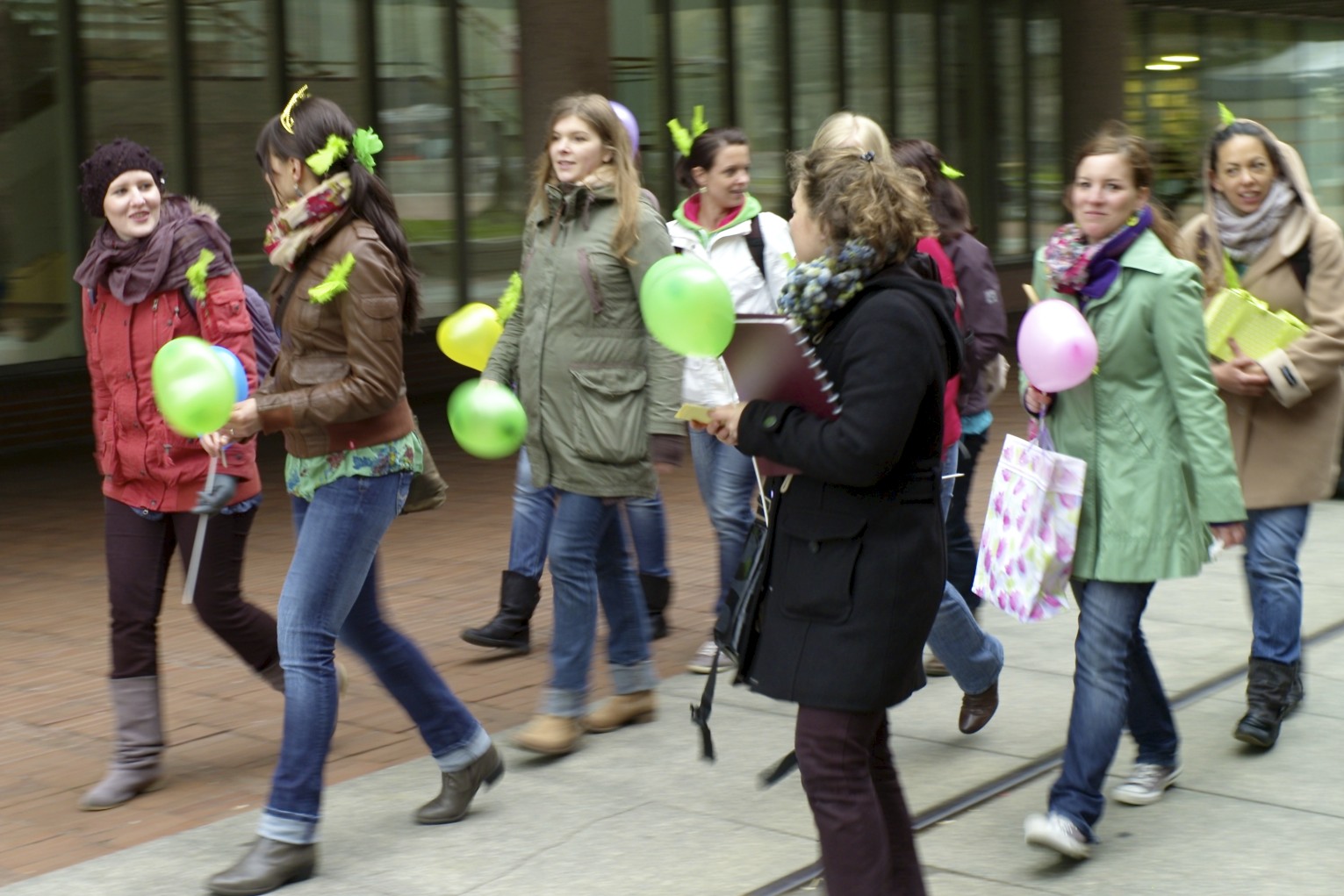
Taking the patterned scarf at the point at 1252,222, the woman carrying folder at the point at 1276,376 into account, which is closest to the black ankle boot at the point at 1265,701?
the woman carrying folder at the point at 1276,376

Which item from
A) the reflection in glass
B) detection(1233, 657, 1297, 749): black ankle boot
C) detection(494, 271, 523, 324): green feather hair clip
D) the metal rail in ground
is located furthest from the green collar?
the reflection in glass

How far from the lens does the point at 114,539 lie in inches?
195

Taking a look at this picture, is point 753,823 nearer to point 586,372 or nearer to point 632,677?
point 632,677

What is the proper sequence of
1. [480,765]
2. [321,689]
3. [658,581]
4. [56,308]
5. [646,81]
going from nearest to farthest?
[321,689] < [480,765] < [658,581] < [56,308] < [646,81]

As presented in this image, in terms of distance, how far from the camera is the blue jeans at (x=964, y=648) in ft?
16.7

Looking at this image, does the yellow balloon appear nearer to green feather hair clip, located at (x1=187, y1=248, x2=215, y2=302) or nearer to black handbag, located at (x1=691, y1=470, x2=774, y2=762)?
green feather hair clip, located at (x1=187, y1=248, x2=215, y2=302)

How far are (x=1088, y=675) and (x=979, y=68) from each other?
18.1 meters

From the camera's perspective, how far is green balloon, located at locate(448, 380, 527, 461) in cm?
432

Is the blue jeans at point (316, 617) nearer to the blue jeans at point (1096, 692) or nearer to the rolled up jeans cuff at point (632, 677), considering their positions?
the rolled up jeans cuff at point (632, 677)

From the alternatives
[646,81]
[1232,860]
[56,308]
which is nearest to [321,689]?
[1232,860]

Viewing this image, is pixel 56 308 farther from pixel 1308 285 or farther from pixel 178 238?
pixel 1308 285

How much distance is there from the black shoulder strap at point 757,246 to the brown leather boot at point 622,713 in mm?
1579

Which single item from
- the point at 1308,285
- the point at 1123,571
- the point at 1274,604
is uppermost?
the point at 1308,285

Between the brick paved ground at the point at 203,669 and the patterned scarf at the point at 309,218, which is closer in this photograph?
the patterned scarf at the point at 309,218
